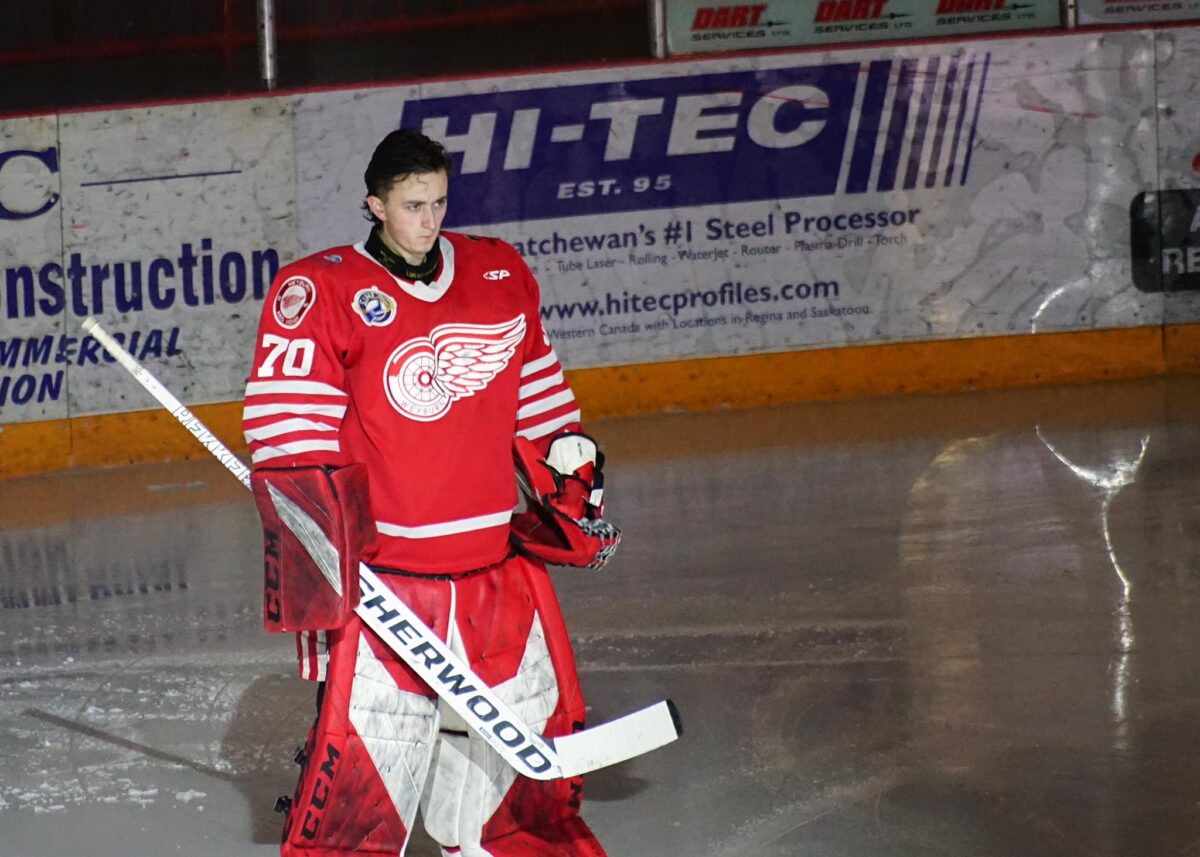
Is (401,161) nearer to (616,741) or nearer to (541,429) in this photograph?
(541,429)

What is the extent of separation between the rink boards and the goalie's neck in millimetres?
5626

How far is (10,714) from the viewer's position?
4.77m

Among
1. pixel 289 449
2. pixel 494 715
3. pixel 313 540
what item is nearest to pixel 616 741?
pixel 494 715

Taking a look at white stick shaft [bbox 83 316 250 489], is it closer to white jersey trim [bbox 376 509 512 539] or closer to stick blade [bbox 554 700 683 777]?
white jersey trim [bbox 376 509 512 539]

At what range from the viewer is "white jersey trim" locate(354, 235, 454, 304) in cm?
288

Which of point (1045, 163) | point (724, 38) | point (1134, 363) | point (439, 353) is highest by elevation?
point (724, 38)

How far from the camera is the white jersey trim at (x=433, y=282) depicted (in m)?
2.88

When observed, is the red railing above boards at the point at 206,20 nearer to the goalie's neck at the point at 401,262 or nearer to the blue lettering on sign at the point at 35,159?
the blue lettering on sign at the point at 35,159

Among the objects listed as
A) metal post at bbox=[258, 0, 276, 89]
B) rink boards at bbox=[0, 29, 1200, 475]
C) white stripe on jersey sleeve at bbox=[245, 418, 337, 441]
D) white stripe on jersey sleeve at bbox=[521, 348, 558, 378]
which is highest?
metal post at bbox=[258, 0, 276, 89]

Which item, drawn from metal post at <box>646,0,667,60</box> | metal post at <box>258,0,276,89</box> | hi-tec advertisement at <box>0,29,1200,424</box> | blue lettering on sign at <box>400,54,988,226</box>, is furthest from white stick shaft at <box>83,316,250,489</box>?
metal post at <box>646,0,667,60</box>

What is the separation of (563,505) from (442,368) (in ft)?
1.16

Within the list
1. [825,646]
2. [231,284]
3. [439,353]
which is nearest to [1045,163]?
[231,284]

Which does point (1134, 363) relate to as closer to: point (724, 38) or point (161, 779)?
point (724, 38)

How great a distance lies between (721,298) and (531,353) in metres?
5.73
